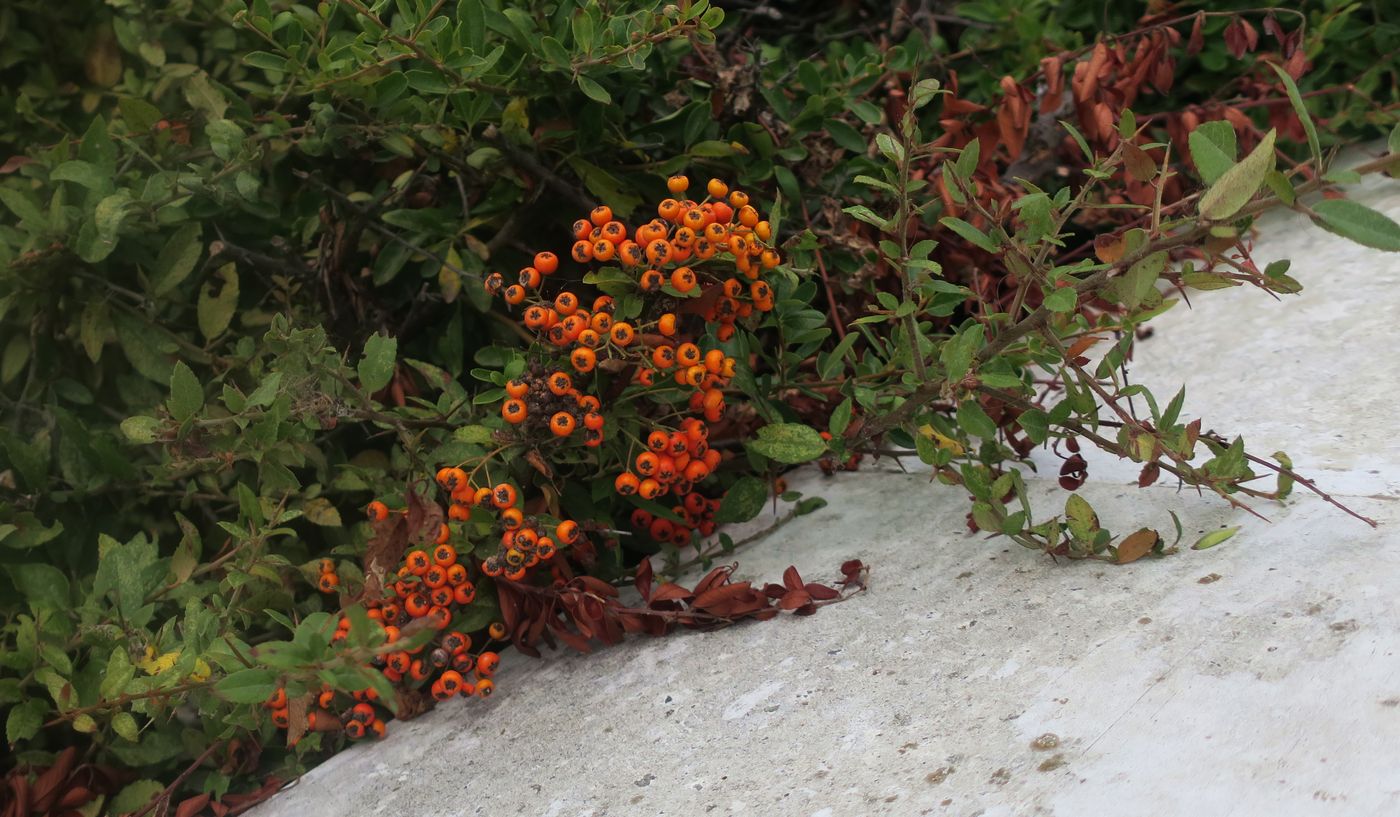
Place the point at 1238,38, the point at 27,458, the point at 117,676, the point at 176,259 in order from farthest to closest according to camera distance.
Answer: the point at 1238,38
the point at 176,259
the point at 27,458
the point at 117,676

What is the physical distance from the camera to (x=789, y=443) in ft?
6.20

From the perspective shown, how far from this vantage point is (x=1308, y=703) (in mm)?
1231

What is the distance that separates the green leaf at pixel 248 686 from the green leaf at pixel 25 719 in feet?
2.06

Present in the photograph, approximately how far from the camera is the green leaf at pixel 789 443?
1874 mm

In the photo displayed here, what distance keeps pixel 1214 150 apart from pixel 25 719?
71.5 inches

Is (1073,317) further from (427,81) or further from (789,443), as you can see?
(427,81)

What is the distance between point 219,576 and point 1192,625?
1.50 metres

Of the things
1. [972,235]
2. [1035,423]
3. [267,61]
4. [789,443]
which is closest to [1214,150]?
[972,235]

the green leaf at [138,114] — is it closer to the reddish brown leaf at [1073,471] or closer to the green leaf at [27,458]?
the green leaf at [27,458]

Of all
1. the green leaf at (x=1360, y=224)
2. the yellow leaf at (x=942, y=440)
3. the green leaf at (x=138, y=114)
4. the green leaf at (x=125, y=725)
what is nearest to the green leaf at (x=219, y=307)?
the green leaf at (x=138, y=114)

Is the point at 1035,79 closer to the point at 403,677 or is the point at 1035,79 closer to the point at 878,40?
the point at 878,40

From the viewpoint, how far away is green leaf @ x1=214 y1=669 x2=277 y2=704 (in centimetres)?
132

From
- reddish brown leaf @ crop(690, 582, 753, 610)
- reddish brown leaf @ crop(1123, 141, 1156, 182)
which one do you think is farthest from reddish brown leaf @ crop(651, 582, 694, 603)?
reddish brown leaf @ crop(1123, 141, 1156, 182)

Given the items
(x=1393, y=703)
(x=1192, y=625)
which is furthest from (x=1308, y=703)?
(x=1192, y=625)
